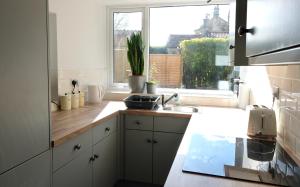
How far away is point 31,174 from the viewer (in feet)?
4.63

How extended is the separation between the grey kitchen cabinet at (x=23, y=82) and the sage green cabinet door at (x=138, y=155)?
128 centimetres

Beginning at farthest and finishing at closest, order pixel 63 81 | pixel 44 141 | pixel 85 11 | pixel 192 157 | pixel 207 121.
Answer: pixel 85 11 → pixel 63 81 → pixel 207 121 → pixel 44 141 → pixel 192 157

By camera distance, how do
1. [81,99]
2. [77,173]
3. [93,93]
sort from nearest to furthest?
[77,173] → [81,99] → [93,93]

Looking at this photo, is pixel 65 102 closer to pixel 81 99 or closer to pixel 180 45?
pixel 81 99

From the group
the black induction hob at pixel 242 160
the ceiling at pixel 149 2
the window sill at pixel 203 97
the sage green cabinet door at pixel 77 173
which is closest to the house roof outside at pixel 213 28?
the ceiling at pixel 149 2

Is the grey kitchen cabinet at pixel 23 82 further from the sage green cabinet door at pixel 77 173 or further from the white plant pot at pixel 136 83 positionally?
the white plant pot at pixel 136 83

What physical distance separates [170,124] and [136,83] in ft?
2.63

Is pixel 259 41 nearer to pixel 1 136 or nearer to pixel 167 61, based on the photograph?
pixel 1 136

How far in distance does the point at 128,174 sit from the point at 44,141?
1481mm

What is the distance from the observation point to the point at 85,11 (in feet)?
9.96

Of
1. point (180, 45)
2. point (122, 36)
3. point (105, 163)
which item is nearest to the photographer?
point (105, 163)

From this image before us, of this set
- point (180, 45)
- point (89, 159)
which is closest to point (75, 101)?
point (89, 159)

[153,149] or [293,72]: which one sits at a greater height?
[293,72]

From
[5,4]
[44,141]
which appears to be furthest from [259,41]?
[44,141]
